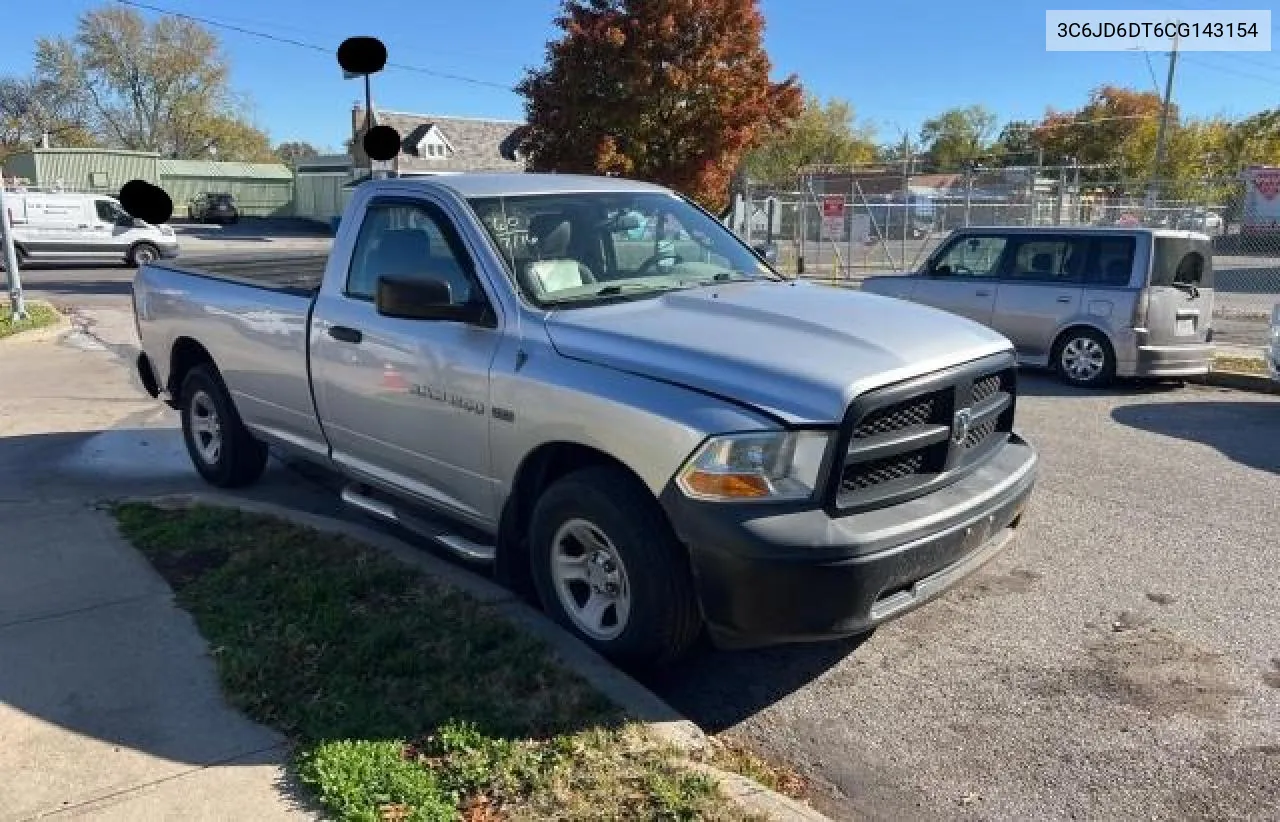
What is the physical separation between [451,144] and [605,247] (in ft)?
163

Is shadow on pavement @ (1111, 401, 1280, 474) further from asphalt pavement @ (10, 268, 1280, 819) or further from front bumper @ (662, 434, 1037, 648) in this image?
front bumper @ (662, 434, 1037, 648)

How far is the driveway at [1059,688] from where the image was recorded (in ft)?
10.5

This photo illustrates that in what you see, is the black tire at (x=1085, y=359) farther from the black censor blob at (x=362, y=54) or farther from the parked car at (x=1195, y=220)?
the parked car at (x=1195, y=220)

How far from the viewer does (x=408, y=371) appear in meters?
4.41

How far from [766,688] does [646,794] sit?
1.09m

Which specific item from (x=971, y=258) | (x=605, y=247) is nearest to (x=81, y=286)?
(x=971, y=258)

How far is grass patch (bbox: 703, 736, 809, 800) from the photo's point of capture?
3188mm

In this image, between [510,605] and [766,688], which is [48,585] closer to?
[510,605]

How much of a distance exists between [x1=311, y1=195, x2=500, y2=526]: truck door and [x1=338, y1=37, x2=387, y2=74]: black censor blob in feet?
14.6

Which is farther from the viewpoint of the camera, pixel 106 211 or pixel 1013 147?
pixel 1013 147

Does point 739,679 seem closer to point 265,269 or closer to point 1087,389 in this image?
point 265,269

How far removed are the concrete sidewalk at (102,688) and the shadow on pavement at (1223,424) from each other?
22.0 feet

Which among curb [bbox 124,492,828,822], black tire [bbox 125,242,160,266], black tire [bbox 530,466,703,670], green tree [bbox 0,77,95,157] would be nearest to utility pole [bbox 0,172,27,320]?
curb [bbox 124,492,828,822]

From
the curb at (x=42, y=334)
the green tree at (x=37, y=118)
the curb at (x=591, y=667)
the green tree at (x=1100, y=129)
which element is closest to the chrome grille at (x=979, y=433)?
the curb at (x=591, y=667)
